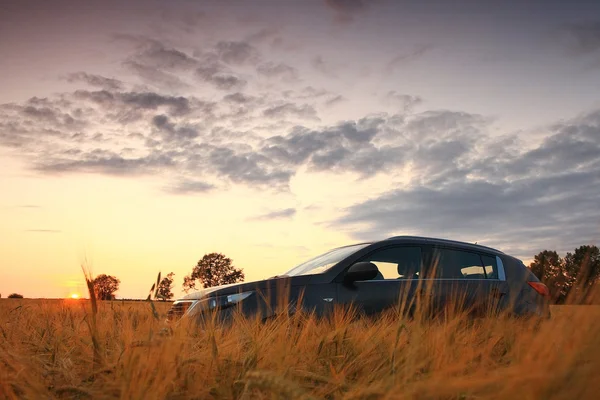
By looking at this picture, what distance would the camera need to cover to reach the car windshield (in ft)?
20.8

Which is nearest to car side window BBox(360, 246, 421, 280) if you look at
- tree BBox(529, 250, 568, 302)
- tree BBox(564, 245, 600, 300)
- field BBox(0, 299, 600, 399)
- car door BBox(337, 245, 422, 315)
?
car door BBox(337, 245, 422, 315)

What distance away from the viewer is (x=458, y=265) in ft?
21.7

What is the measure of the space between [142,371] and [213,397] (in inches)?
14.4

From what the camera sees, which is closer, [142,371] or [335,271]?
[142,371]

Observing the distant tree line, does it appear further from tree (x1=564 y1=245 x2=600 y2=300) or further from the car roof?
the car roof

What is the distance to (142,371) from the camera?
2.09 m

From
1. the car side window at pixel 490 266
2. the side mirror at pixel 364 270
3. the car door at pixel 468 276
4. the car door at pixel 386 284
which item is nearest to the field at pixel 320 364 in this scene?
the side mirror at pixel 364 270

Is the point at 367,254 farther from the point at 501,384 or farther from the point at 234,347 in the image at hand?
the point at 501,384

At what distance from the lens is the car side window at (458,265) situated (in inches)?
257

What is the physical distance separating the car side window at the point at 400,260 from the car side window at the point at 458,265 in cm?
24

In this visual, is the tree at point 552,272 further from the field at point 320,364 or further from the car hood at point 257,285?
the car hood at point 257,285

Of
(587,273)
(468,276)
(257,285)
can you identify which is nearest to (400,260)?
(468,276)

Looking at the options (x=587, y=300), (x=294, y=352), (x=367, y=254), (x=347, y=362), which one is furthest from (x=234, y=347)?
(x=367, y=254)

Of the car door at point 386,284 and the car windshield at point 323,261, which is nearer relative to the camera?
the car door at point 386,284
